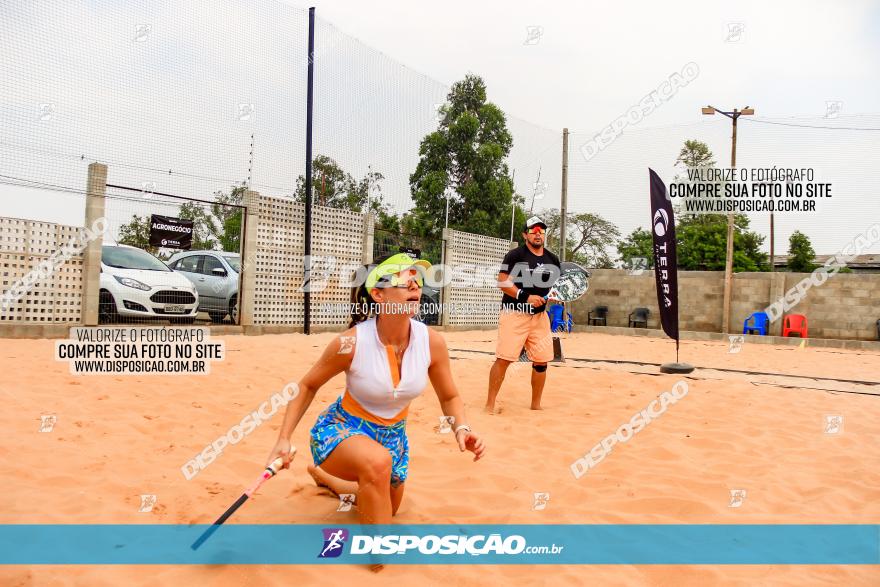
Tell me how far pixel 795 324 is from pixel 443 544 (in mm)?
15285

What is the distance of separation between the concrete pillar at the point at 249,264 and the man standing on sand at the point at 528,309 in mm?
6284

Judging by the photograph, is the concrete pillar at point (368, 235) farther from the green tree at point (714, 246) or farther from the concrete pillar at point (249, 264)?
the green tree at point (714, 246)

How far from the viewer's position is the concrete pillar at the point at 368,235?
1260cm

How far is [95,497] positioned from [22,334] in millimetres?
6412

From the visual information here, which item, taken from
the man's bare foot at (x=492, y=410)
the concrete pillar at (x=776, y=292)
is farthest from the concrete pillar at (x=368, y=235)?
the concrete pillar at (x=776, y=292)

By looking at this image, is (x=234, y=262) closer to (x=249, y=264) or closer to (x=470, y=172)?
(x=249, y=264)

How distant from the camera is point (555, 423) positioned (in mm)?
4926

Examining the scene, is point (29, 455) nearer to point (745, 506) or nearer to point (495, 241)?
point (745, 506)

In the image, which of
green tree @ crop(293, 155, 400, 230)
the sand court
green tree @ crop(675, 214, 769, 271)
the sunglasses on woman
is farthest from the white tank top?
green tree @ crop(675, 214, 769, 271)

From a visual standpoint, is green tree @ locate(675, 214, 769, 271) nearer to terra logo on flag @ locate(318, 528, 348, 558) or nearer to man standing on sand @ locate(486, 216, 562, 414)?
man standing on sand @ locate(486, 216, 562, 414)

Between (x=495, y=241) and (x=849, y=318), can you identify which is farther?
(x=495, y=241)

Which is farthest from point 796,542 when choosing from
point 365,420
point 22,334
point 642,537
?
point 22,334

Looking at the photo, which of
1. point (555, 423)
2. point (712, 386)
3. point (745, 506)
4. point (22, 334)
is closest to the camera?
point (745, 506)

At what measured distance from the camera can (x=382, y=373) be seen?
8.55ft
